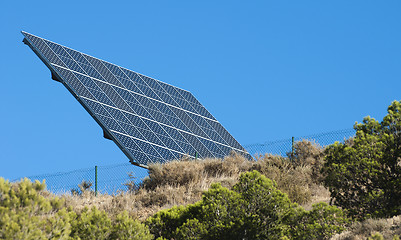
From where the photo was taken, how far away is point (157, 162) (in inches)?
808

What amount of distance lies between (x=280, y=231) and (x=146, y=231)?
300cm

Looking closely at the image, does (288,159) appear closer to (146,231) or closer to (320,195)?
(320,195)

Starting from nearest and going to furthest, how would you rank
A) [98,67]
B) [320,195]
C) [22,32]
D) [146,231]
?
[146,231] < [320,195] < [22,32] < [98,67]

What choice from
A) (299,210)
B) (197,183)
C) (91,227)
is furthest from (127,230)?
(197,183)

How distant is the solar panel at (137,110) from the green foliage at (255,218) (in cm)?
803

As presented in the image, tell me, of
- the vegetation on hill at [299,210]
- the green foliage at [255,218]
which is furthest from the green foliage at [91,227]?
the green foliage at [255,218]

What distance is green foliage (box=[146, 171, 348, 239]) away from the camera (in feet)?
39.3

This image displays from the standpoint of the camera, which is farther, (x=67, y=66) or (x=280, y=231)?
(x=67, y=66)

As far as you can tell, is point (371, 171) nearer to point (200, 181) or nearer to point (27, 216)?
point (27, 216)

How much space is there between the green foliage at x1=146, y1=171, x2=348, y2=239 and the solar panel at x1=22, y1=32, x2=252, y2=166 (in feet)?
26.3

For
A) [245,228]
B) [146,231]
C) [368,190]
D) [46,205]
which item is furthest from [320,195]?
[46,205]

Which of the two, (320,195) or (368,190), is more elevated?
(320,195)

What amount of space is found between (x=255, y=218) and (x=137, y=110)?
1223cm

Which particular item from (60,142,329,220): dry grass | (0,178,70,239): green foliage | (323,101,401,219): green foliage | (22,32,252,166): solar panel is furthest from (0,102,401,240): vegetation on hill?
(22,32,252,166): solar panel
